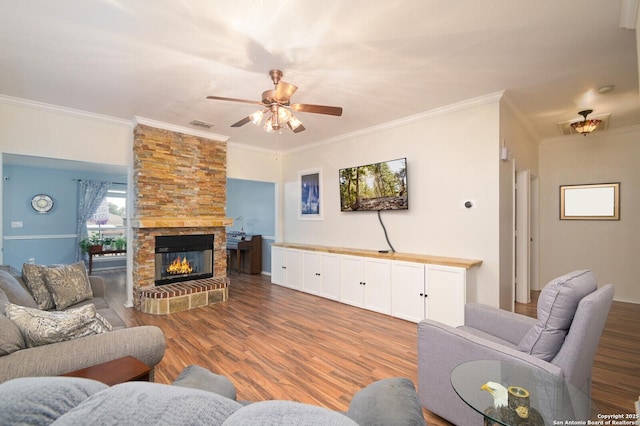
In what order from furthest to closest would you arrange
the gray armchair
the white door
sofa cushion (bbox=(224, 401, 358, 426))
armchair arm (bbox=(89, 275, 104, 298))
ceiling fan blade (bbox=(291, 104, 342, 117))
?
the white door
armchair arm (bbox=(89, 275, 104, 298))
ceiling fan blade (bbox=(291, 104, 342, 117))
the gray armchair
sofa cushion (bbox=(224, 401, 358, 426))

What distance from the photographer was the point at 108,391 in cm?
67

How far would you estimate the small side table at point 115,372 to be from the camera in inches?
53.7

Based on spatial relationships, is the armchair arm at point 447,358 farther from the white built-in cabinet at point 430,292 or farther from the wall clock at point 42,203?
the wall clock at point 42,203

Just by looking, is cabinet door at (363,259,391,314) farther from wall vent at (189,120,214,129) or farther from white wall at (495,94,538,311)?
wall vent at (189,120,214,129)

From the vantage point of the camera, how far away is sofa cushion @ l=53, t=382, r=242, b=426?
1.97 feet

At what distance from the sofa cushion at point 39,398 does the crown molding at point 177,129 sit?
168 inches

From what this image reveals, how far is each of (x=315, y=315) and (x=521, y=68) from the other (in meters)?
3.63

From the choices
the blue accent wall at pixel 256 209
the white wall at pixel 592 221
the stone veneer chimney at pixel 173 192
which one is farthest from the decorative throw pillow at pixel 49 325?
the white wall at pixel 592 221

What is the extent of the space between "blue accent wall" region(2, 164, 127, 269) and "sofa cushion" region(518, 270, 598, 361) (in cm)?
879

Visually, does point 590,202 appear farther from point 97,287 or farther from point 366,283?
point 97,287

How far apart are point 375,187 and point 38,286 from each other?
4.10 metres

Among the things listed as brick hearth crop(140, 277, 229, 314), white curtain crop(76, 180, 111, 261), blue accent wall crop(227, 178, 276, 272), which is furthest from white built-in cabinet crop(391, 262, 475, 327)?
white curtain crop(76, 180, 111, 261)

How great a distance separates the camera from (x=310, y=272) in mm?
5051

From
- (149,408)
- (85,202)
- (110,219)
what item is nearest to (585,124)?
(149,408)
